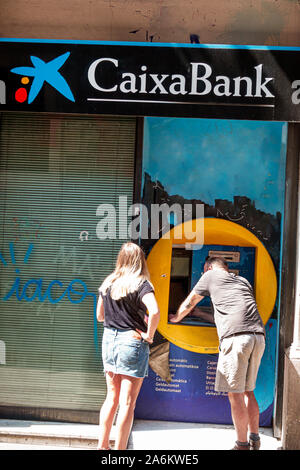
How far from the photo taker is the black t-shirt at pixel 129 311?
366 centimetres

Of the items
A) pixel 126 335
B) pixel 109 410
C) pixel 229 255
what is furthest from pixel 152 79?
pixel 109 410

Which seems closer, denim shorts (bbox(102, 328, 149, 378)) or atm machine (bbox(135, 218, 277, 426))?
denim shorts (bbox(102, 328, 149, 378))

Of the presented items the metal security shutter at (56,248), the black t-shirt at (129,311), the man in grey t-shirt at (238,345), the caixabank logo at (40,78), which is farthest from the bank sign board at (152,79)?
the black t-shirt at (129,311)

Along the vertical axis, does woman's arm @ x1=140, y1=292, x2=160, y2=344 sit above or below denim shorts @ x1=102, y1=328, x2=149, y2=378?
A: above

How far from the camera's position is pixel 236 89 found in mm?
4488

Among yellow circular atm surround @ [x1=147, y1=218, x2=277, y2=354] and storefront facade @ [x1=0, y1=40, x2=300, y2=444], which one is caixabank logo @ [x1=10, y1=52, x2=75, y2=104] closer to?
storefront facade @ [x1=0, y1=40, x2=300, y2=444]

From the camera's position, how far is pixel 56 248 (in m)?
4.93

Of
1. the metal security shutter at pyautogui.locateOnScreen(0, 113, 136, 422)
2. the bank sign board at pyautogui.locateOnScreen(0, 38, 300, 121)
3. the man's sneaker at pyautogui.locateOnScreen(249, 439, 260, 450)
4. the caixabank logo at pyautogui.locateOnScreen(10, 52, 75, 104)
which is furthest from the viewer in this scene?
the metal security shutter at pyautogui.locateOnScreen(0, 113, 136, 422)

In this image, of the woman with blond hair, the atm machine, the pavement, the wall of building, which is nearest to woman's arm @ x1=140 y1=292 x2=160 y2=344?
the woman with blond hair

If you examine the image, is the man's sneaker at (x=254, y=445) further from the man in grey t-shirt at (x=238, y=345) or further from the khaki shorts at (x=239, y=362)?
the khaki shorts at (x=239, y=362)

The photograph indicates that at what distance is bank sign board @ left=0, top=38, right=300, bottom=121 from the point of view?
14.7 ft

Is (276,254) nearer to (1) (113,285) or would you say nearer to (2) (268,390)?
(2) (268,390)

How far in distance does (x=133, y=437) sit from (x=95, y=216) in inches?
86.3

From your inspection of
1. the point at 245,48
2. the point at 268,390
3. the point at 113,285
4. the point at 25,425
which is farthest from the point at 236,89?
the point at 25,425
